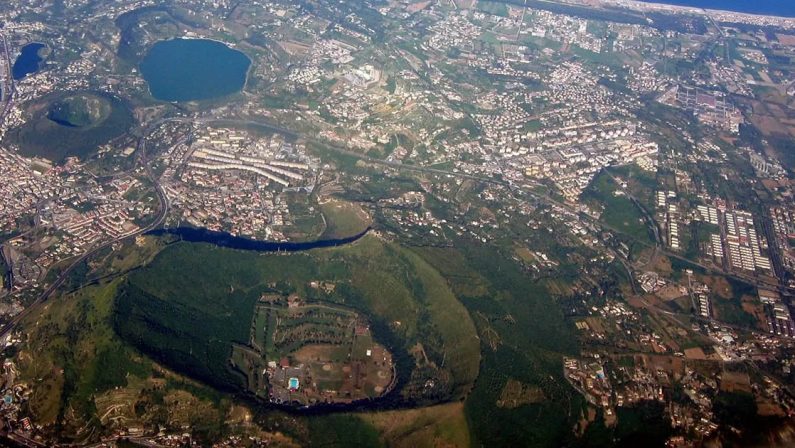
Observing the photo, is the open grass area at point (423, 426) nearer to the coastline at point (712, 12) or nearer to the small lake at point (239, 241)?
the small lake at point (239, 241)

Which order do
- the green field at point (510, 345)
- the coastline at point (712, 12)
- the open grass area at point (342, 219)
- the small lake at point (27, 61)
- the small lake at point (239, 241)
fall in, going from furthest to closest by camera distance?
1. the coastline at point (712, 12)
2. the small lake at point (27, 61)
3. the open grass area at point (342, 219)
4. the small lake at point (239, 241)
5. the green field at point (510, 345)

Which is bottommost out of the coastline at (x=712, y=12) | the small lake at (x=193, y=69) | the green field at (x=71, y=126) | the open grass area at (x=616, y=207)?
the green field at (x=71, y=126)

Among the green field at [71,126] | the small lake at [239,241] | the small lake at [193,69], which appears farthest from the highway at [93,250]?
the small lake at [193,69]

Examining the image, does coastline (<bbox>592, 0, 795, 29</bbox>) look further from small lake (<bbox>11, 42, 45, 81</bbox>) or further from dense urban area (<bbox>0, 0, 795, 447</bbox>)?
small lake (<bbox>11, 42, 45, 81</bbox>)

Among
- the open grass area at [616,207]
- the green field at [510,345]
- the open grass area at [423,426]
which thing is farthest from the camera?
the open grass area at [616,207]

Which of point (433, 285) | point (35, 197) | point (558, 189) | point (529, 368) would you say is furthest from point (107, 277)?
point (558, 189)

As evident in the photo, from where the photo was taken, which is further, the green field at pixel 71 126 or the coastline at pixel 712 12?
the coastline at pixel 712 12

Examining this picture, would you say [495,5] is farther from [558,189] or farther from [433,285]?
[433,285]
